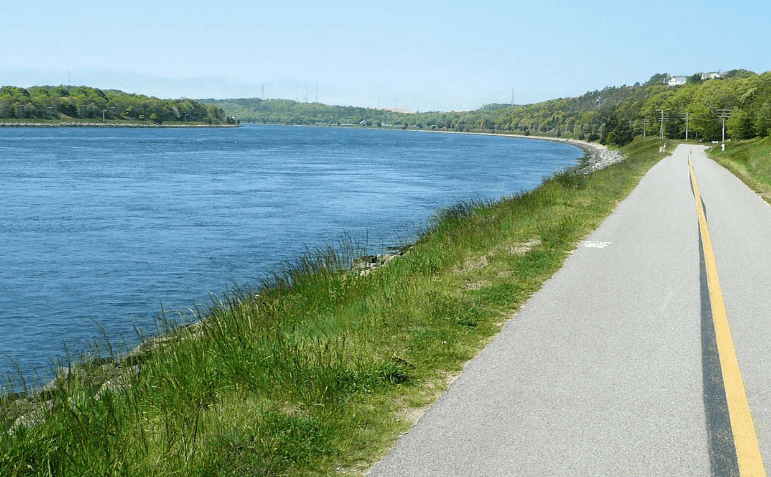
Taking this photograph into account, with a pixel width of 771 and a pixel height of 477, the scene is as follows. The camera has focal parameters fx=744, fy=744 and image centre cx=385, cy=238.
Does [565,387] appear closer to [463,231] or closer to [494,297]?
[494,297]

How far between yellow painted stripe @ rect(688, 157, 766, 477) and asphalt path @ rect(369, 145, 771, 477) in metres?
0.06

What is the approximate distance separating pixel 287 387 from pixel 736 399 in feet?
12.3

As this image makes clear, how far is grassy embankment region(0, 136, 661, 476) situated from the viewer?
500cm

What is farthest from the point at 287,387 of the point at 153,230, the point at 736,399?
the point at 153,230

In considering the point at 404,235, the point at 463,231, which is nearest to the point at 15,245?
the point at 404,235

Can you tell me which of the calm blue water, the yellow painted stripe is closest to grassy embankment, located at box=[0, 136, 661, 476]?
the yellow painted stripe

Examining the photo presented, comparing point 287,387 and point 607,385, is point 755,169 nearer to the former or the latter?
point 607,385

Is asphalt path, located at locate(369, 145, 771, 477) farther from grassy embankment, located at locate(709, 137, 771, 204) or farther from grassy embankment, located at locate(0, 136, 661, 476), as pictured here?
grassy embankment, located at locate(709, 137, 771, 204)

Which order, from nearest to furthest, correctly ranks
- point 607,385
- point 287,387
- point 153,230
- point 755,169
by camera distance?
point 287,387 < point 607,385 < point 153,230 < point 755,169

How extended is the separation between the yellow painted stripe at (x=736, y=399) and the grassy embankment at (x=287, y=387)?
7.75 feet

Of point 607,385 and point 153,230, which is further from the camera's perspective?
point 153,230

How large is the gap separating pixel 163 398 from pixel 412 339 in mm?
2748

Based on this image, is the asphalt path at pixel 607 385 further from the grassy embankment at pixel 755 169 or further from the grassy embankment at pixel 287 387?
the grassy embankment at pixel 755 169

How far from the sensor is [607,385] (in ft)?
21.6
